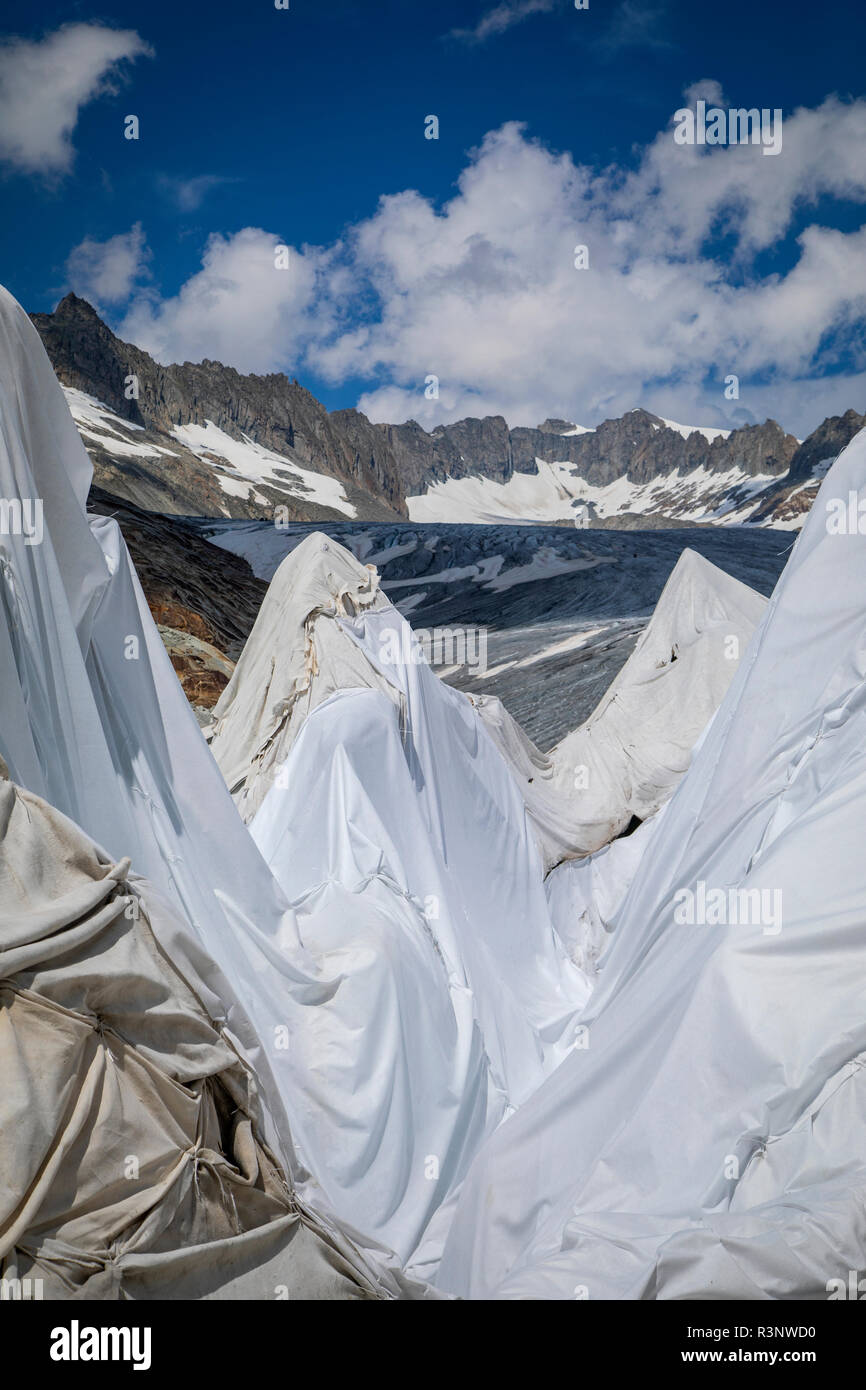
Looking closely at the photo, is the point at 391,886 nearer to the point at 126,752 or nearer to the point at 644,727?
the point at 126,752

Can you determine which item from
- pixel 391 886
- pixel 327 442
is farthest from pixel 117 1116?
pixel 327 442

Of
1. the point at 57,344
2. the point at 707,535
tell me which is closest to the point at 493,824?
the point at 707,535

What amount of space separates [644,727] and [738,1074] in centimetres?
574

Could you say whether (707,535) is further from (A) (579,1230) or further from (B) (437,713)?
(A) (579,1230)

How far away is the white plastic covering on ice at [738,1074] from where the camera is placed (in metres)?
1.86

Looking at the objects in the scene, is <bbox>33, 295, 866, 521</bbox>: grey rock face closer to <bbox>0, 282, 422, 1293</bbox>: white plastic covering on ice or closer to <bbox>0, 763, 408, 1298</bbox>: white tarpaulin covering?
<bbox>0, 282, 422, 1293</bbox>: white plastic covering on ice

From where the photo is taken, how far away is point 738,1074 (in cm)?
226

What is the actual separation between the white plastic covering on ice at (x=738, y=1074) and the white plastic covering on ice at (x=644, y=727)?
3426 mm

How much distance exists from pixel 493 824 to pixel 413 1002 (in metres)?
2.36

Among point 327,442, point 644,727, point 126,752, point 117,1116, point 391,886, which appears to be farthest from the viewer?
point 327,442

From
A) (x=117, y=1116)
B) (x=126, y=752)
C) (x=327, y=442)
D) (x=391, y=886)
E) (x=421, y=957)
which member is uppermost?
(x=327, y=442)

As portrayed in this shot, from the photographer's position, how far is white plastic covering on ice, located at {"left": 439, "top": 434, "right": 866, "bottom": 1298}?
1.86 metres

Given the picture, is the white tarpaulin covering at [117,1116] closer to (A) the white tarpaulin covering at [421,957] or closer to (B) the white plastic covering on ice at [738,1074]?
(A) the white tarpaulin covering at [421,957]

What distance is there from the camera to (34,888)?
1.61 metres
